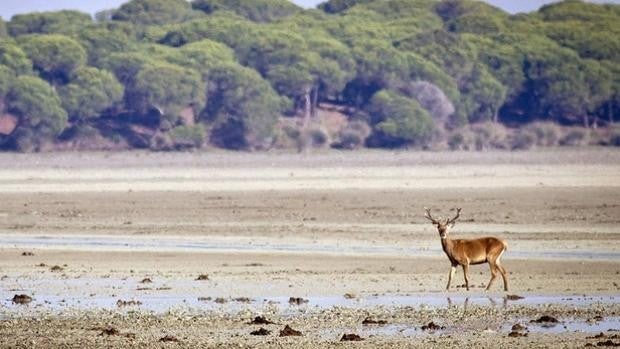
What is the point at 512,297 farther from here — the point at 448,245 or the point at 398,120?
the point at 398,120

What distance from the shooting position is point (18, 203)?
3991 cm

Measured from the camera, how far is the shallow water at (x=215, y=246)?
87.5 feet

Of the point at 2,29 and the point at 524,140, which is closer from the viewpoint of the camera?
the point at 524,140

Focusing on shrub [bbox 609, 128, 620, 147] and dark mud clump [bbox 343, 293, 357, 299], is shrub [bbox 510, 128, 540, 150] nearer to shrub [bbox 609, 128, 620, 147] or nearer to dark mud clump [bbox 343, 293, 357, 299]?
shrub [bbox 609, 128, 620, 147]

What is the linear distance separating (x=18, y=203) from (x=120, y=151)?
28.8 m

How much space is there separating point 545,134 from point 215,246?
165 feet

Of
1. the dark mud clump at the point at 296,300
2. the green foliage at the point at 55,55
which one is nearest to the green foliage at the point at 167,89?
the green foliage at the point at 55,55

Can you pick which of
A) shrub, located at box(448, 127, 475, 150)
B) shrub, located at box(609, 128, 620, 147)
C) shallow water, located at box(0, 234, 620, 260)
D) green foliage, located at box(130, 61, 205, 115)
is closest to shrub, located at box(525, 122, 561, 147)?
shrub, located at box(609, 128, 620, 147)

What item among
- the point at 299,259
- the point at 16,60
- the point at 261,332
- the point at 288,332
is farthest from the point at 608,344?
the point at 16,60

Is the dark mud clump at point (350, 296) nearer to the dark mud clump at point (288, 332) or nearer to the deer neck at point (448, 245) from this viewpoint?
the deer neck at point (448, 245)

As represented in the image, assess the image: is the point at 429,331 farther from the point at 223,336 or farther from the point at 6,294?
the point at 6,294

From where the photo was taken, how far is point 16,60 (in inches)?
2879

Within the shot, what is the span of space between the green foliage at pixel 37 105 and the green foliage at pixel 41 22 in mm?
19552

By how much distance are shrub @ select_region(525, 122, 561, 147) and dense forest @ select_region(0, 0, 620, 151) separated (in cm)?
9
